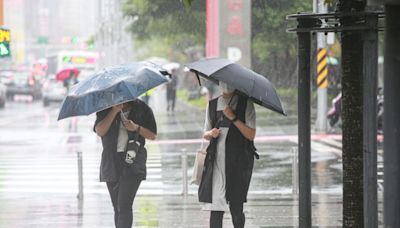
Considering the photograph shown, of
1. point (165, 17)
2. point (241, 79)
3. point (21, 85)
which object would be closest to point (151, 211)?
point (241, 79)

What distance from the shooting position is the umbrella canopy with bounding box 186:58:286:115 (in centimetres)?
811

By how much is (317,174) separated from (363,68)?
10.2 m

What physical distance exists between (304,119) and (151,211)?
4.95m

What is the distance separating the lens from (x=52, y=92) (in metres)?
50.9

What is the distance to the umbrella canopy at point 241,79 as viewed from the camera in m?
8.11

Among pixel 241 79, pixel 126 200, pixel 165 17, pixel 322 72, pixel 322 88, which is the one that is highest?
pixel 241 79

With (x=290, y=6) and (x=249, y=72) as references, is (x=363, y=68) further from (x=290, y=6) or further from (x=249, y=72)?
(x=290, y=6)

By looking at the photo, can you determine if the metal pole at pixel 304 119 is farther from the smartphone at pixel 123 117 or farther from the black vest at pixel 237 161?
the smartphone at pixel 123 117

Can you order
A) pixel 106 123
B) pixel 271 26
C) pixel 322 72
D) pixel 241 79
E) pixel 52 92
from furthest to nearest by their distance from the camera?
pixel 52 92
pixel 322 72
pixel 271 26
pixel 106 123
pixel 241 79

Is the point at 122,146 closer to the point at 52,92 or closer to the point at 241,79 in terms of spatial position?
the point at 241,79

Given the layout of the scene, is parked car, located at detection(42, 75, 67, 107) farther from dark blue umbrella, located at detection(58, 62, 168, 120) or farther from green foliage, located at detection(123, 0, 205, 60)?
dark blue umbrella, located at detection(58, 62, 168, 120)

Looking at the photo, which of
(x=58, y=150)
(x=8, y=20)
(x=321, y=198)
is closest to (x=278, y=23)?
(x=58, y=150)

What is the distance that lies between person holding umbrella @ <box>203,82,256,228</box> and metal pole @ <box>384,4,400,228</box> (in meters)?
2.74

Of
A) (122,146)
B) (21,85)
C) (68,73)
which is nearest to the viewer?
(122,146)
